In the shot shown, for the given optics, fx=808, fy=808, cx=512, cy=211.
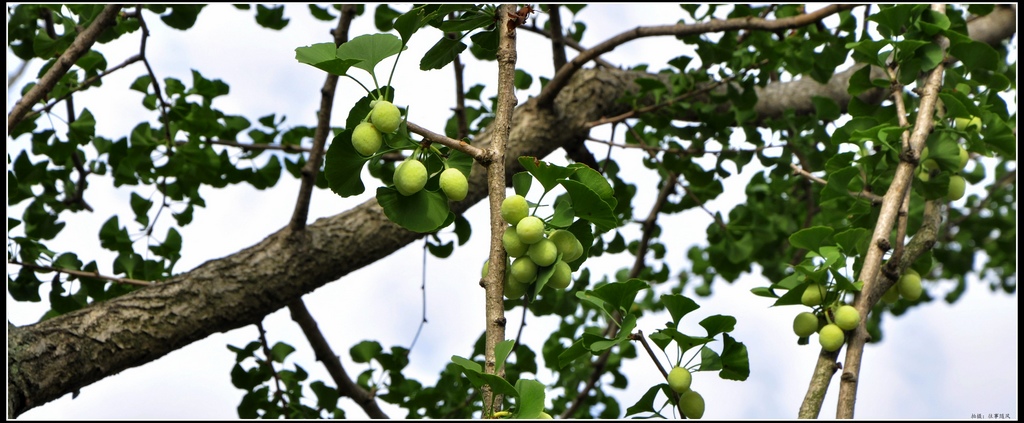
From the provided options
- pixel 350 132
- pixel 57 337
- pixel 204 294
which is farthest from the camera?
pixel 204 294

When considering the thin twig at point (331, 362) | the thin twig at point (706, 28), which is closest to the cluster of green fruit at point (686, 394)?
the thin twig at point (706, 28)

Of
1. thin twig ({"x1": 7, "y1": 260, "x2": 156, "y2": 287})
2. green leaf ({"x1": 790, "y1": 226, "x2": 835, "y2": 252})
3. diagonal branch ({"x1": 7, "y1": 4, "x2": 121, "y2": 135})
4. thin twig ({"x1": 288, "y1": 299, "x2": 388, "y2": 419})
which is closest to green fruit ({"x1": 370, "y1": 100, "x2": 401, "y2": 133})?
green leaf ({"x1": 790, "y1": 226, "x2": 835, "y2": 252})

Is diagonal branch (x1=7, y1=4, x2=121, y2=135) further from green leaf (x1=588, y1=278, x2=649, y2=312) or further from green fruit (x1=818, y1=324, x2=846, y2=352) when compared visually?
green fruit (x1=818, y1=324, x2=846, y2=352)

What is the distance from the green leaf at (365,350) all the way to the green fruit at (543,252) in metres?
1.65

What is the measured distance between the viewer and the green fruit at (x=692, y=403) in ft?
3.55

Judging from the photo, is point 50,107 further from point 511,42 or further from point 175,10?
point 511,42

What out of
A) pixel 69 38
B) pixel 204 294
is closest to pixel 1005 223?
pixel 204 294

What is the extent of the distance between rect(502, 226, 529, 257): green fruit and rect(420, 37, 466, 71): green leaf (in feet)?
1.21

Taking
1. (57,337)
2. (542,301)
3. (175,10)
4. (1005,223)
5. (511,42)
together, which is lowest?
(57,337)

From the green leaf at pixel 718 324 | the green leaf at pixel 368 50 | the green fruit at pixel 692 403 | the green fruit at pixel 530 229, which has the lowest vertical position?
the green fruit at pixel 692 403

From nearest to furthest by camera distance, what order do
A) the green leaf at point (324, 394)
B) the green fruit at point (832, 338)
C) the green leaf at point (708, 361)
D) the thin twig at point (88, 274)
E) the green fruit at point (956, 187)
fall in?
the green leaf at point (708, 361) → the green fruit at point (832, 338) → the green fruit at point (956, 187) → the thin twig at point (88, 274) → the green leaf at point (324, 394)

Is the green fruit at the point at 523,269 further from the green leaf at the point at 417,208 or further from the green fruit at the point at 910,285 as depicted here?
the green fruit at the point at 910,285

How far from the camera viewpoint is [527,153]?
2475 mm

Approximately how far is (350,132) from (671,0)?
1.57 meters
